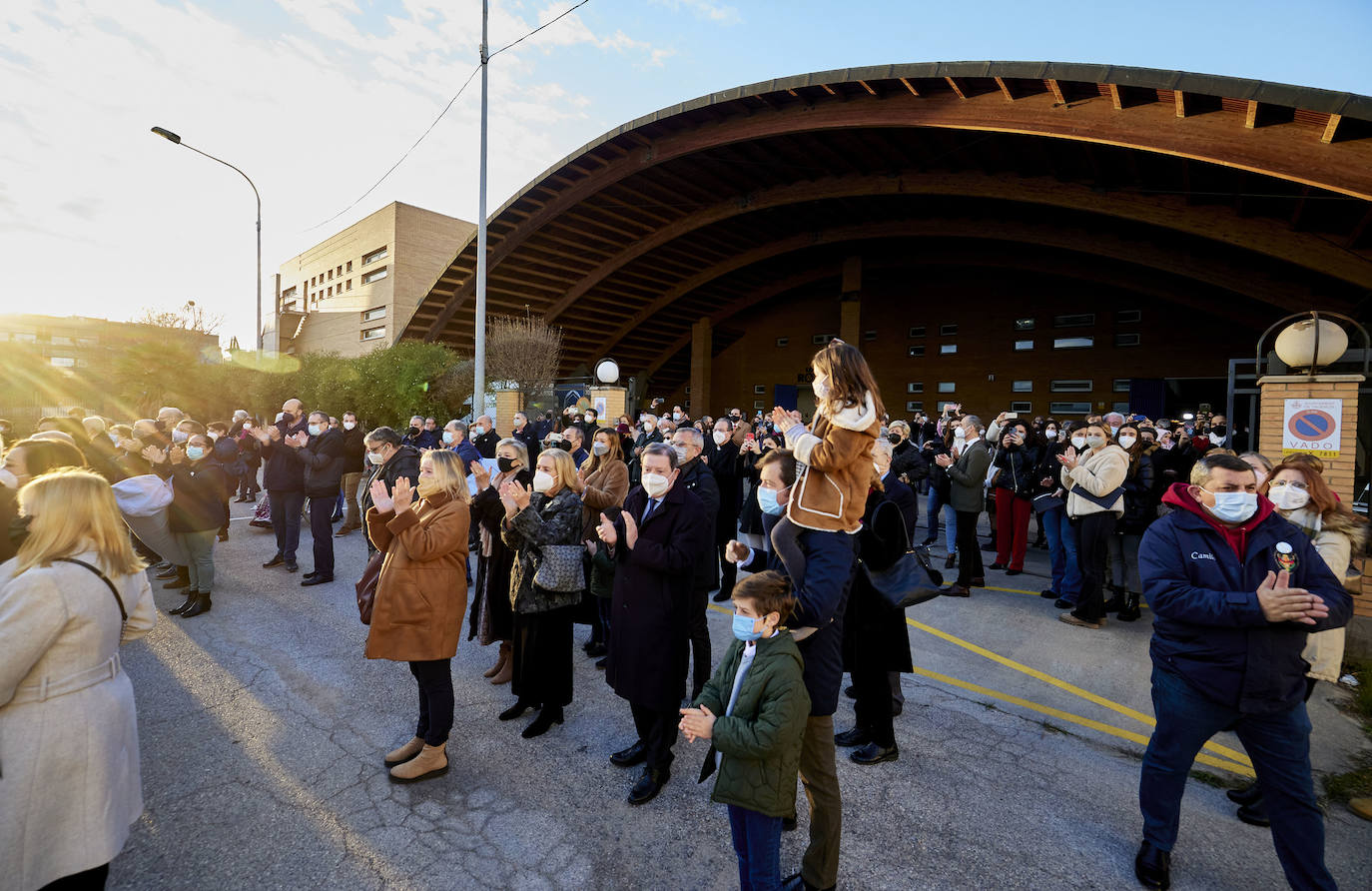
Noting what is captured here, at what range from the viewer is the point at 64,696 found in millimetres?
2188

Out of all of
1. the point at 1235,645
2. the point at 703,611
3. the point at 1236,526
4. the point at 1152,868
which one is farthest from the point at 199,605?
the point at 1236,526

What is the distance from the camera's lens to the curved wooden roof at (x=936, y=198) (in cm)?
1098

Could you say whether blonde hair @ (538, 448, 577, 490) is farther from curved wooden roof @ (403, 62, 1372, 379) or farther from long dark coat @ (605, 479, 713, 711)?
curved wooden roof @ (403, 62, 1372, 379)

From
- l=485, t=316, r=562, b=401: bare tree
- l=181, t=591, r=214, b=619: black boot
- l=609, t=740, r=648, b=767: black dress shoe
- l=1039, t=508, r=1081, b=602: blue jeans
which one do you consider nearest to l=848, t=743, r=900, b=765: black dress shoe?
l=609, t=740, r=648, b=767: black dress shoe

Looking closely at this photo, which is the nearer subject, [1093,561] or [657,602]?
[657,602]

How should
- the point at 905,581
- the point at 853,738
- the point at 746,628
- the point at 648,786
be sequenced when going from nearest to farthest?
the point at 746,628 < the point at 905,581 < the point at 648,786 < the point at 853,738

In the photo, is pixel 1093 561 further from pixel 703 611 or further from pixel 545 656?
pixel 545 656

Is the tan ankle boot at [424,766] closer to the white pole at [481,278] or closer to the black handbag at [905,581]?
the black handbag at [905,581]

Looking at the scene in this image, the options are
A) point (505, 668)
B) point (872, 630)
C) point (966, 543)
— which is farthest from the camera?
point (966, 543)

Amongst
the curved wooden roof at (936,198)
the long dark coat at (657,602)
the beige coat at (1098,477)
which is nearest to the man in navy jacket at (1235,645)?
the long dark coat at (657,602)

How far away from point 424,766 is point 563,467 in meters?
1.87

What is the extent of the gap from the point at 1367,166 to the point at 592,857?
13480 mm

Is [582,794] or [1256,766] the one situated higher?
[1256,766]

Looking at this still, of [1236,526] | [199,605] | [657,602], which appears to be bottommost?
[199,605]
